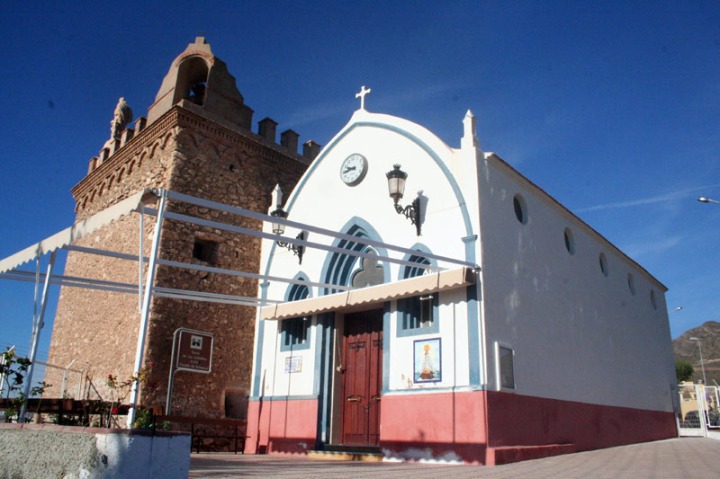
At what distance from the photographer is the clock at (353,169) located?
12859 mm

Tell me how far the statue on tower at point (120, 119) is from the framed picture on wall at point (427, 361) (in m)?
12.2

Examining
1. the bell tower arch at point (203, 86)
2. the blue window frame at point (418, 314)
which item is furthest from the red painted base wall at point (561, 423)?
the bell tower arch at point (203, 86)

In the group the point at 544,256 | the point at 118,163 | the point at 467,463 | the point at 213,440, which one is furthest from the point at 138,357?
the point at 118,163

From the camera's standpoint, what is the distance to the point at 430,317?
1077cm

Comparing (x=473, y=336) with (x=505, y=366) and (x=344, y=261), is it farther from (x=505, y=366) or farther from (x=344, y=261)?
(x=344, y=261)

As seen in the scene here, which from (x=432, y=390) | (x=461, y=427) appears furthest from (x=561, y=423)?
(x=432, y=390)

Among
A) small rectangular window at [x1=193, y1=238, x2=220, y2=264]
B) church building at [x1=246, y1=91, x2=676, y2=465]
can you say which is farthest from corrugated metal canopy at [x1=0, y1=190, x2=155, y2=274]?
small rectangular window at [x1=193, y1=238, x2=220, y2=264]

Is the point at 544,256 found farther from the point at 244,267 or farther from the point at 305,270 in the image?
the point at 244,267

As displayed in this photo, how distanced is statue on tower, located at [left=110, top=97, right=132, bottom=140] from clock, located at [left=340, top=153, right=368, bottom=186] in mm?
8444

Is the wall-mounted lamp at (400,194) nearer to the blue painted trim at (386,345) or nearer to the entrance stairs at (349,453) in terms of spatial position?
the blue painted trim at (386,345)

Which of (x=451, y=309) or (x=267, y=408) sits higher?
(x=451, y=309)

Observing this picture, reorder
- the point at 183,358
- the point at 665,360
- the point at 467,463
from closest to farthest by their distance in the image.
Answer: the point at 467,463 < the point at 183,358 < the point at 665,360

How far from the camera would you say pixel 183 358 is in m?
12.4

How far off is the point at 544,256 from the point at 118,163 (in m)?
11.7
